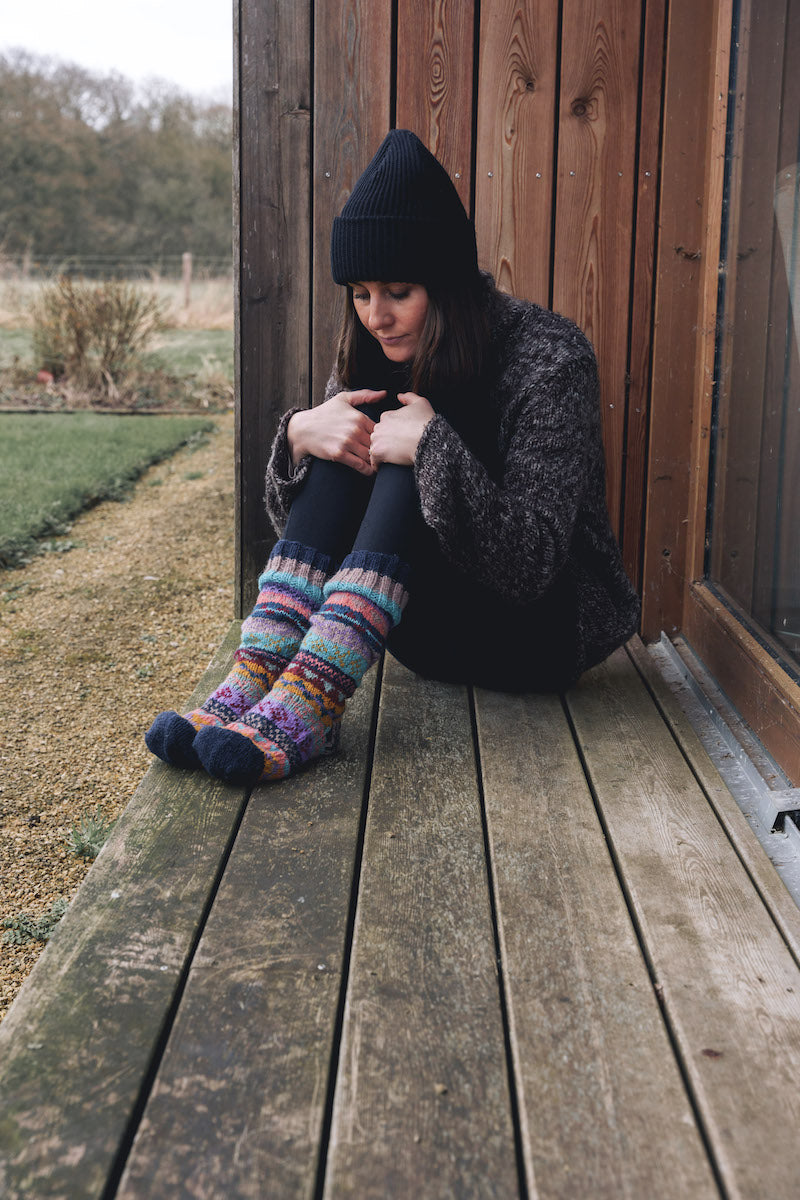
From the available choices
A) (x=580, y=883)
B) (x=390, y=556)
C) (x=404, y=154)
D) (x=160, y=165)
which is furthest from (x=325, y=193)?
(x=160, y=165)

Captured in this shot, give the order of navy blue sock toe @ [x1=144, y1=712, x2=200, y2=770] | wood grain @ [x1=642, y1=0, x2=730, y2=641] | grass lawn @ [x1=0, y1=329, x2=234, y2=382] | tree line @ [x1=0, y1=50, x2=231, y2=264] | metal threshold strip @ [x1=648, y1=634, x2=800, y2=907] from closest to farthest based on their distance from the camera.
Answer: metal threshold strip @ [x1=648, y1=634, x2=800, y2=907], navy blue sock toe @ [x1=144, y1=712, x2=200, y2=770], wood grain @ [x1=642, y1=0, x2=730, y2=641], grass lawn @ [x1=0, y1=329, x2=234, y2=382], tree line @ [x1=0, y1=50, x2=231, y2=264]

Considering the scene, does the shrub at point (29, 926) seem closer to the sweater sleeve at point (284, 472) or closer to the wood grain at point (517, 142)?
the sweater sleeve at point (284, 472)

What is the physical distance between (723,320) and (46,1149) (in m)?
1.92

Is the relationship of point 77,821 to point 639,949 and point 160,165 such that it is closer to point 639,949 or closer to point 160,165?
point 639,949

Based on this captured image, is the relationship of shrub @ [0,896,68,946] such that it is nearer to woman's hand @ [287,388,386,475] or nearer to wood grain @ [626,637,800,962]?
woman's hand @ [287,388,386,475]

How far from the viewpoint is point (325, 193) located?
2396 mm

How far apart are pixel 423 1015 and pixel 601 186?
1.92 meters

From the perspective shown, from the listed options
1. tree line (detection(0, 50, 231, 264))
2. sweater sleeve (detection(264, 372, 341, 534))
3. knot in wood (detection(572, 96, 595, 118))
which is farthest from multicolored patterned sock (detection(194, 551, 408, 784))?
tree line (detection(0, 50, 231, 264))

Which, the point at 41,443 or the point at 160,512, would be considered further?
the point at 41,443

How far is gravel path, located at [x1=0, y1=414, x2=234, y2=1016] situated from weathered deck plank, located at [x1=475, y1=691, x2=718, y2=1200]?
0.74 m

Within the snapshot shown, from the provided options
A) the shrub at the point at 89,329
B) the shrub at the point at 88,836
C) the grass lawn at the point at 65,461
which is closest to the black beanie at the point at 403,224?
the shrub at the point at 88,836

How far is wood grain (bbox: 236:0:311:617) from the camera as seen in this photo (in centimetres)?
235

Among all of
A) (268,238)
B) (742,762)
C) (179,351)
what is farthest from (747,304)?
(179,351)

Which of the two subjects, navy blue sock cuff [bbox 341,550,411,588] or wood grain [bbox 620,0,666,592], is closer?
navy blue sock cuff [bbox 341,550,411,588]
